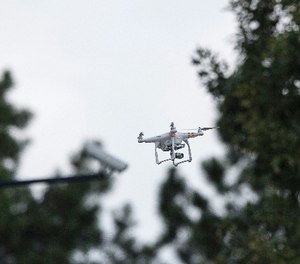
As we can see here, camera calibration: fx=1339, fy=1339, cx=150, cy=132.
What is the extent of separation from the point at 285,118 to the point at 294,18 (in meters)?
1.77

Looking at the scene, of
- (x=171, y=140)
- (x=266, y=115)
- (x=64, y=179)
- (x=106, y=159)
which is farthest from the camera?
(x=266, y=115)

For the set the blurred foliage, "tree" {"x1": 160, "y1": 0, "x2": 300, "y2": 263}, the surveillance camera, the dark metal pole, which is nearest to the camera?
the surveillance camera

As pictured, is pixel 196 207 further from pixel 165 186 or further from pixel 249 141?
pixel 249 141

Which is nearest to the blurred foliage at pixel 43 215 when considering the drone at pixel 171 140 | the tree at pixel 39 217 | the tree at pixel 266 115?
the tree at pixel 39 217

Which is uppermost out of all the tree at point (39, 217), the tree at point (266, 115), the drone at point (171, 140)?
the tree at point (39, 217)

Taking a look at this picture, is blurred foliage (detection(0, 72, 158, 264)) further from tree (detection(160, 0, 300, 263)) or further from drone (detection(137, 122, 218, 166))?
drone (detection(137, 122, 218, 166))

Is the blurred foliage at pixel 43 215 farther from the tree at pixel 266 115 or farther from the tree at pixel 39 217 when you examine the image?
the tree at pixel 266 115

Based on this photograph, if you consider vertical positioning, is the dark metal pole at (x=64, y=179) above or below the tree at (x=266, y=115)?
below

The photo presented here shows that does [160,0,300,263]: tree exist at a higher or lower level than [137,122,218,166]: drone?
higher

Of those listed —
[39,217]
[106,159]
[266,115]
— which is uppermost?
[39,217]

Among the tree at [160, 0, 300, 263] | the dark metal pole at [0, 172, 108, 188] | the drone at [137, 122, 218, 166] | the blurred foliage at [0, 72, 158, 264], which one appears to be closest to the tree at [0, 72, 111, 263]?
the blurred foliage at [0, 72, 158, 264]

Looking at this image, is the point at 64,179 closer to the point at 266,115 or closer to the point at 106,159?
the point at 106,159

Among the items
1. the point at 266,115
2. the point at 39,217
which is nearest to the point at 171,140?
the point at 266,115

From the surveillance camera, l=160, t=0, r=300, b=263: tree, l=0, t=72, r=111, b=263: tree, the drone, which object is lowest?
the surveillance camera
